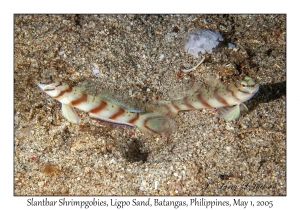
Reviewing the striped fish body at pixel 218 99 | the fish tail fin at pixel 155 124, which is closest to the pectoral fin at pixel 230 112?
the striped fish body at pixel 218 99

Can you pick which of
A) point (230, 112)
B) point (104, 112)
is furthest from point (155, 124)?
point (230, 112)

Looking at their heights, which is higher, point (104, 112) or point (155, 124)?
point (104, 112)

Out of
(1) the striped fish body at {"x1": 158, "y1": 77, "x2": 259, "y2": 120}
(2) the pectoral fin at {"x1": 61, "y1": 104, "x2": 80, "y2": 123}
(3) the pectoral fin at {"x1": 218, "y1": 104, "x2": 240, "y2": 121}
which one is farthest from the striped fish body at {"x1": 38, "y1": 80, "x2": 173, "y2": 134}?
(3) the pectoral fin at {"x1": 218, "y1": 104, "x2": 240, "y2": 121}

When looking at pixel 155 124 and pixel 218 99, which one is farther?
pixel 155 124

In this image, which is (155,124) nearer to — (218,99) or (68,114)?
(218,99)

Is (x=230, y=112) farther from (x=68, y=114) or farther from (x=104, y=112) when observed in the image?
(x=68, y=114)

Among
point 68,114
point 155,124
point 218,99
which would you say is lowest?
point 155,124

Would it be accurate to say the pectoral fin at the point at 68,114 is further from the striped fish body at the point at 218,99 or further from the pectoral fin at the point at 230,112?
the pectoral fin at the point at 230,112

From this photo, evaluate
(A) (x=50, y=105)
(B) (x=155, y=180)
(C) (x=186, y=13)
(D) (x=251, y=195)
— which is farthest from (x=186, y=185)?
(C) (x=186, y=13)
